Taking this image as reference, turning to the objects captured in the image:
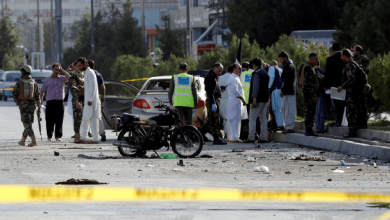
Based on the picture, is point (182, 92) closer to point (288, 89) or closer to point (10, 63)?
point (288, 89)

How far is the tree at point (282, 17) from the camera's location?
4059 cm

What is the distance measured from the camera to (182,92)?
16031 mm

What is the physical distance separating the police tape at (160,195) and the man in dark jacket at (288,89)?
7632mm

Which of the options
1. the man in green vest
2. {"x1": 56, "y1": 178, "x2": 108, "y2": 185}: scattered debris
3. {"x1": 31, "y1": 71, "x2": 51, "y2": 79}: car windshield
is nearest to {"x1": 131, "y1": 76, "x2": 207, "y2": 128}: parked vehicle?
the man in green vest

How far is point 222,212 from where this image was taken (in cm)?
776

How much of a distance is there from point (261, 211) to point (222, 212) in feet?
1.24

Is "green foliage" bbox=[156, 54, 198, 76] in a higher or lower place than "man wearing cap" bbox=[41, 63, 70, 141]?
higher

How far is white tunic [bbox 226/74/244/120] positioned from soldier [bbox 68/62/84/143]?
9.96ft

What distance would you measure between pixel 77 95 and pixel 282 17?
82.0 ft

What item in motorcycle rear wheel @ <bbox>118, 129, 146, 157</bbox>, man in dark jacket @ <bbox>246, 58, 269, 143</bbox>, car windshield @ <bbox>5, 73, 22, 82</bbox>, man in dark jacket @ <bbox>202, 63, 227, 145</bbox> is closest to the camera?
motorcycle rear wheel @ <bbox>118, 129, 146, 157</bbox>

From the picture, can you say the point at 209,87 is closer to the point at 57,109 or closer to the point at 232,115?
the point at 232,115

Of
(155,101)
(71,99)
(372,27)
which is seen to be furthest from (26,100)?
(372,27)

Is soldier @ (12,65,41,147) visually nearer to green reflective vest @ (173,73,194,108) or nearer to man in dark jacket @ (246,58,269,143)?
green reflective vest @ (173,73,194,108)

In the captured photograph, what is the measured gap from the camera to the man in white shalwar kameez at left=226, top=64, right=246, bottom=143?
17.1m
